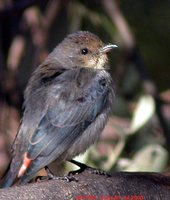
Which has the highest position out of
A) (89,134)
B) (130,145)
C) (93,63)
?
(93,63)

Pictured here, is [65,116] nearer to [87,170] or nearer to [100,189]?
[87,170]

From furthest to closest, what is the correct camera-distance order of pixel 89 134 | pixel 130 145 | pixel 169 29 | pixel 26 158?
pixel 169 29 < pixel 130 145 < pixel 89 134 < pixel 26 158

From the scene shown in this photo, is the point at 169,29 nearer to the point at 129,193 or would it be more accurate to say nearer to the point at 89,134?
the point at 89,134

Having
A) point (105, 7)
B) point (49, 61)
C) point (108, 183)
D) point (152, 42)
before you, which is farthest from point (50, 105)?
point (152, 42)

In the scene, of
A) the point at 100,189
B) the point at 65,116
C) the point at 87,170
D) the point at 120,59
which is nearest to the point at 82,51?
the point at 65,116

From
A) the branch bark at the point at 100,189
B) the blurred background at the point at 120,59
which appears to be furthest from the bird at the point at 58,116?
the blurred background at the point at 120,59

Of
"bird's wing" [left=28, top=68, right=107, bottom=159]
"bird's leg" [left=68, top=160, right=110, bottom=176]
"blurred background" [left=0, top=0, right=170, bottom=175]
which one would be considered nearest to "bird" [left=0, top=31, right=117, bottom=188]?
"bird's wing" [left=28, top=68, right=107, bottom=159]

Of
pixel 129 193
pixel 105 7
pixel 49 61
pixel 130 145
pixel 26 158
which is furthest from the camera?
pixel 105 7
